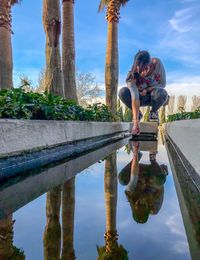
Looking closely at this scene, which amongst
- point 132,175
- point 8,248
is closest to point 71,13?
point 132,175

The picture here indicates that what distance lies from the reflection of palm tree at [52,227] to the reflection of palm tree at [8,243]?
4.6 inches

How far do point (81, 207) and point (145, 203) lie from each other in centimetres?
42

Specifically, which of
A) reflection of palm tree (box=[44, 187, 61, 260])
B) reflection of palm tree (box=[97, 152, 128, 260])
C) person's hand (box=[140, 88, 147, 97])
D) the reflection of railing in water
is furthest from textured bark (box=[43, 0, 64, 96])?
reflection of palm tree (box=[44, 187, 61, 260])

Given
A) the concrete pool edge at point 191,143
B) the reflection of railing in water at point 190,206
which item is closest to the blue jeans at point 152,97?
the concrete pool edge at point 191,143

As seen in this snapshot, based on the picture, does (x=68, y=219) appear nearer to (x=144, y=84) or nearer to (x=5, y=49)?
(x=144, y=84)

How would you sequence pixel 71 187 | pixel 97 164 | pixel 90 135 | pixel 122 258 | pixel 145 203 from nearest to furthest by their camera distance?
pixel 122 258, pixel 145 203, pixel 71 187, pixel 97 164, pixel 90 135

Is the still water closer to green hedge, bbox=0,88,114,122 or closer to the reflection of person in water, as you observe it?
the reflection of person in water

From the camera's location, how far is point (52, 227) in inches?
69.7

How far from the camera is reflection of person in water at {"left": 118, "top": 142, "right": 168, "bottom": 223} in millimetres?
2088

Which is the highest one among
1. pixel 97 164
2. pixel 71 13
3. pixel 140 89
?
pixel 71 13

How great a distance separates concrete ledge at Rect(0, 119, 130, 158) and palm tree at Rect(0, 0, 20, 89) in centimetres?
391

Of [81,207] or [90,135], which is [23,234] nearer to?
[81,207]

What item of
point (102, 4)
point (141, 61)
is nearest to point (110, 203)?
point (141, 61)

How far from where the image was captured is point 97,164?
4.21 metres
